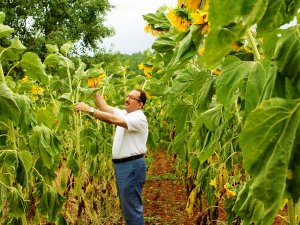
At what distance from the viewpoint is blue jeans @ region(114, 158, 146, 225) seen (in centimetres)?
329

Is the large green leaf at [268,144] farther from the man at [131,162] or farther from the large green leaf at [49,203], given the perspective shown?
the man at [131,162]

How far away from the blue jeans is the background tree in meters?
10.2

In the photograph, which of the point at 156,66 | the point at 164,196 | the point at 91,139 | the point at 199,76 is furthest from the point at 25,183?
the point at 164,196

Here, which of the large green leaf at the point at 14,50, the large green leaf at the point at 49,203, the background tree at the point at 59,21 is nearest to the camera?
the large green leaf at the point at 14,50

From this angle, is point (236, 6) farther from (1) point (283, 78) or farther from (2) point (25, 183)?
(2) point (25, 183)

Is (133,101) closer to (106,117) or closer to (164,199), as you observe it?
(106,117)

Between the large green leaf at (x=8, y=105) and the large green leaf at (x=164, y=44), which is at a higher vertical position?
the large green leaf at (x=164, y=44)

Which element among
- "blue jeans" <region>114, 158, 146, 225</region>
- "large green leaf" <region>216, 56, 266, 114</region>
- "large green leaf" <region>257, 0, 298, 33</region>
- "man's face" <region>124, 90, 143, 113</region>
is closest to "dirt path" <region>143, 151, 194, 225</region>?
"blue jeans" <region>114, 158, 146, 225</region>

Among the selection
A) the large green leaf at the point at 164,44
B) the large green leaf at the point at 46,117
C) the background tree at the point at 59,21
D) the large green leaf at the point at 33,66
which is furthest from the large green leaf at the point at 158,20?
the background tree at the point at 59,21

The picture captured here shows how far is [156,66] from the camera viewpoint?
13.6 ft

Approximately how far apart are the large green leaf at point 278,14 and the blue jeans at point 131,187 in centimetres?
274

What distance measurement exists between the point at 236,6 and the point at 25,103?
1.55m

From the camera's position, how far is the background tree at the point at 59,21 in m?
13.7

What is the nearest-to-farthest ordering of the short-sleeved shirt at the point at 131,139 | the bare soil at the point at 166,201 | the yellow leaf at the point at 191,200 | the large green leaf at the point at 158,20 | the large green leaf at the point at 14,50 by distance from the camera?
the large green leaf at the point at 158,20 < the large green leaf at the point at 14,50 < the yellow leaf at the point at 191,200 < the short-sleeved shirt at the point at 131,139 < the bare soil at the point at 166,201
